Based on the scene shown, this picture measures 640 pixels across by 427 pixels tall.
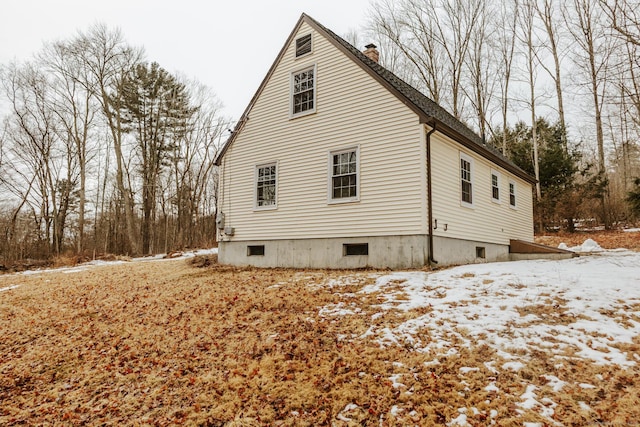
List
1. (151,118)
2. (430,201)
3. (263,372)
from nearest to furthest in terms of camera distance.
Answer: (263,372)
(430,201)
(151,118)

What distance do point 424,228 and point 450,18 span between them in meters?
21.4

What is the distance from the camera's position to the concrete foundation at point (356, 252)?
31.4 feet

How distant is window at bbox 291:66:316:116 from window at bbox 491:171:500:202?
7473 millimetres

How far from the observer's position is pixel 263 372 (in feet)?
15.0

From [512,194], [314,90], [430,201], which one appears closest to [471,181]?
[430,201]

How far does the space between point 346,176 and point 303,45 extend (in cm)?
519

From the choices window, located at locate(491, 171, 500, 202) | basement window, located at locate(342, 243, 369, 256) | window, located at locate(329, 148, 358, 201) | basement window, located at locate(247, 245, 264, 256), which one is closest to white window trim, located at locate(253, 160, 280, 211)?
basement window, located at locate(247, 245, 264, 256)

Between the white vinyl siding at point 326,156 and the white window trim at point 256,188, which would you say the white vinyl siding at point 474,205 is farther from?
the white window trim at point 256,188

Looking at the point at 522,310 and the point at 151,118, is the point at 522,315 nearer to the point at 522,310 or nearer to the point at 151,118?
the point at 522,310

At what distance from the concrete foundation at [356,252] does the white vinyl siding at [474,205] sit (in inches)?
18.4

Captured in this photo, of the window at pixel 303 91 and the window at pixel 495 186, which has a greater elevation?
the window at pixel 303 91

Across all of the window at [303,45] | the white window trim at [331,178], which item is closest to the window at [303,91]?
the window at [303,45]

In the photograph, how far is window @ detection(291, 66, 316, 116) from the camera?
11.9m

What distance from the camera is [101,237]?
111 ft
